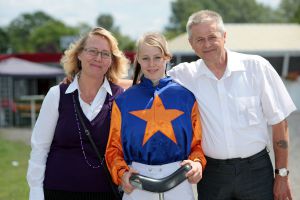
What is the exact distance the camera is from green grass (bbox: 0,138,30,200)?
24.4 ft

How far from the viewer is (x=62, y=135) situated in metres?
3.64

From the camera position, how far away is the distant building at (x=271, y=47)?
2000 cm

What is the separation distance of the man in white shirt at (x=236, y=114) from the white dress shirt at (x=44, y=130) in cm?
67

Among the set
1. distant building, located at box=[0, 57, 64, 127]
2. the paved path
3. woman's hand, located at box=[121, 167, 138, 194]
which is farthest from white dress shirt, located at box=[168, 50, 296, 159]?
distant building, located at box=[0, 57, 64, 127]

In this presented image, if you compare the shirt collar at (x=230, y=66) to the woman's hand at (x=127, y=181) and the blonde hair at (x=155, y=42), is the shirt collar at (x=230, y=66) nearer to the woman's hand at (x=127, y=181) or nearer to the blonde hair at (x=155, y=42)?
the blonde hair at (x=155, y=42)

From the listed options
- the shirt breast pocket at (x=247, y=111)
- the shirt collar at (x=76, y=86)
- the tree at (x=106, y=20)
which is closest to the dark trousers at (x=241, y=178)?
the shirt breast pocket at (x=247, y=111)

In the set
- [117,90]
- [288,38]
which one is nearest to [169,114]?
[117,90]

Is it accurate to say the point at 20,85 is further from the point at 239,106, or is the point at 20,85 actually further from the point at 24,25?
the point at 24,25

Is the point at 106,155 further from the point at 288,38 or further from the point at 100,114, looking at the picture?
the point at 288,38

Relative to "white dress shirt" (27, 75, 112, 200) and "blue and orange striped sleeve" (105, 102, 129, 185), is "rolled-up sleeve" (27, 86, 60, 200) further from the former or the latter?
"blue and orange striped sleeve" (105, 102, 129, 185)

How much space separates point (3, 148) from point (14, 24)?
9929 centimetres

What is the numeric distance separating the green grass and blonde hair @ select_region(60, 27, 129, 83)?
143 inches

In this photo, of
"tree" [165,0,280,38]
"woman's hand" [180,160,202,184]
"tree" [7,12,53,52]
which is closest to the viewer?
"woman's hand" [180,160,202,184]

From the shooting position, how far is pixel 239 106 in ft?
11.7
